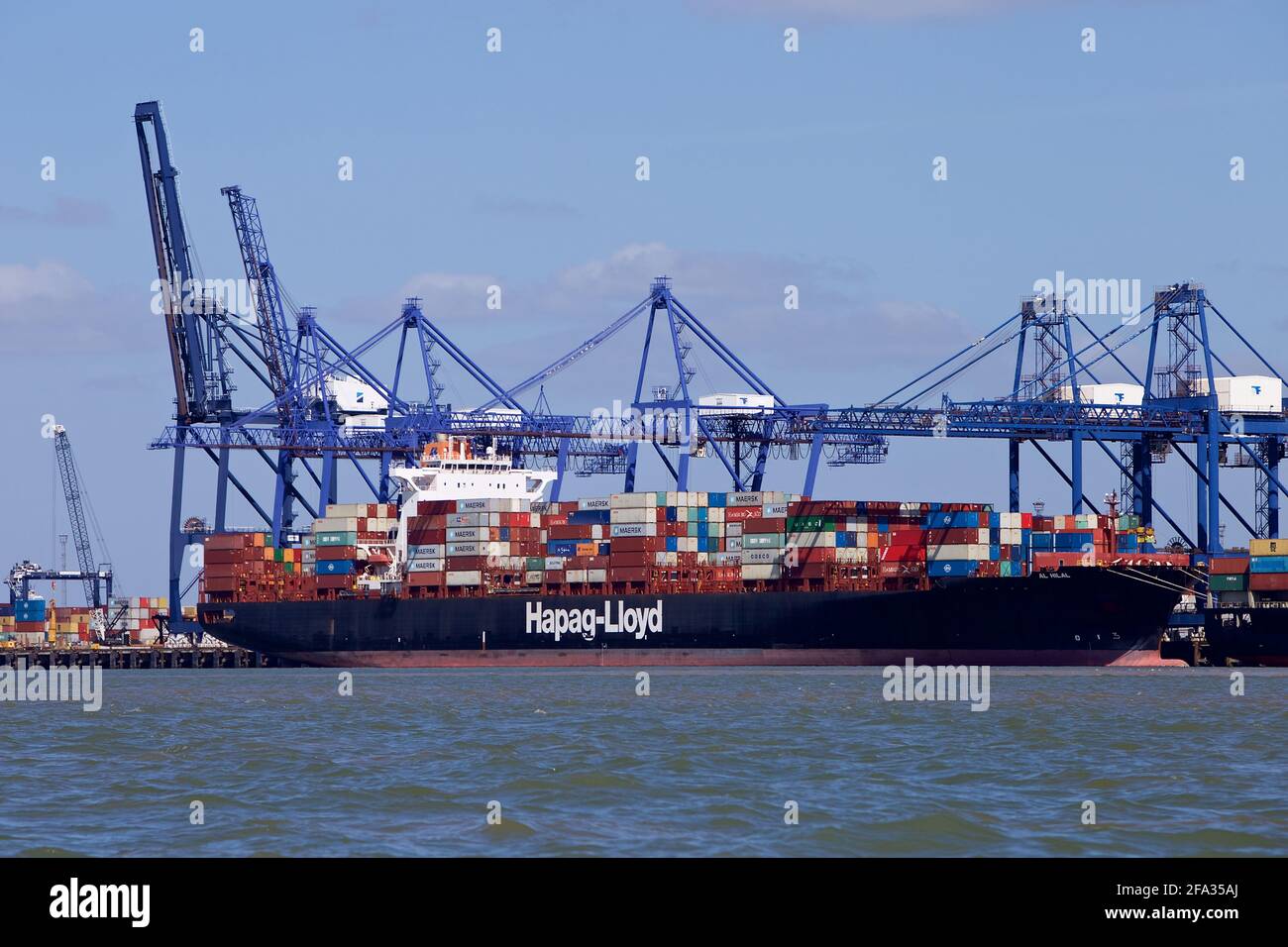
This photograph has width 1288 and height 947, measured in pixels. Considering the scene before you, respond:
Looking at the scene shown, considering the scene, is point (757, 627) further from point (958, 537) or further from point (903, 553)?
point (958, 537)

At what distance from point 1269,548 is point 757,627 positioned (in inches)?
909

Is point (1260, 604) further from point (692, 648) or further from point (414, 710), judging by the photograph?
point (414, 710)

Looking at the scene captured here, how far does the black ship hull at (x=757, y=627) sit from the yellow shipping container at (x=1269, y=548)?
7264 mm

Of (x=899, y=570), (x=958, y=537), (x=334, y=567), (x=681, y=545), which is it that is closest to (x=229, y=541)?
(x=334, y=567)

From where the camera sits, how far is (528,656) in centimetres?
8650

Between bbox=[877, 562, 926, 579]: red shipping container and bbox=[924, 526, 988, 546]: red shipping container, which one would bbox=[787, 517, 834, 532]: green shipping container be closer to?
bbox=[877, 562, 926, 579]: red shipping container

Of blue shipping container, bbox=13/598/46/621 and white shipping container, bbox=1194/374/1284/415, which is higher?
white shipping container, bbox=1194/374/1284/415

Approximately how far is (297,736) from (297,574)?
2207 inches

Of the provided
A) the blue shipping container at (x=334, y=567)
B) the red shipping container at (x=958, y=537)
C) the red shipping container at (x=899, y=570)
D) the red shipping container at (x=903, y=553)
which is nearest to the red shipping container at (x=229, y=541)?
the blue shipping container at (x=334, y=567)

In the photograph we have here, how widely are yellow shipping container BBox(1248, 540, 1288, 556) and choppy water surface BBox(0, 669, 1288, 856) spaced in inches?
1108

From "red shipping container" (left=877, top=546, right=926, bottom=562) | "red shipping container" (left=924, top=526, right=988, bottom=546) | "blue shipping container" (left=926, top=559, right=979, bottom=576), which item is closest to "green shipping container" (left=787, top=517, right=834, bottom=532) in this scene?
"red shipping container" (left=877, top=546, right=926, bottom=562)

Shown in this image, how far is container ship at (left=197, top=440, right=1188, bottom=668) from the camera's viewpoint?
77.0 m

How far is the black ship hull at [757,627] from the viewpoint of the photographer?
76.4 m
